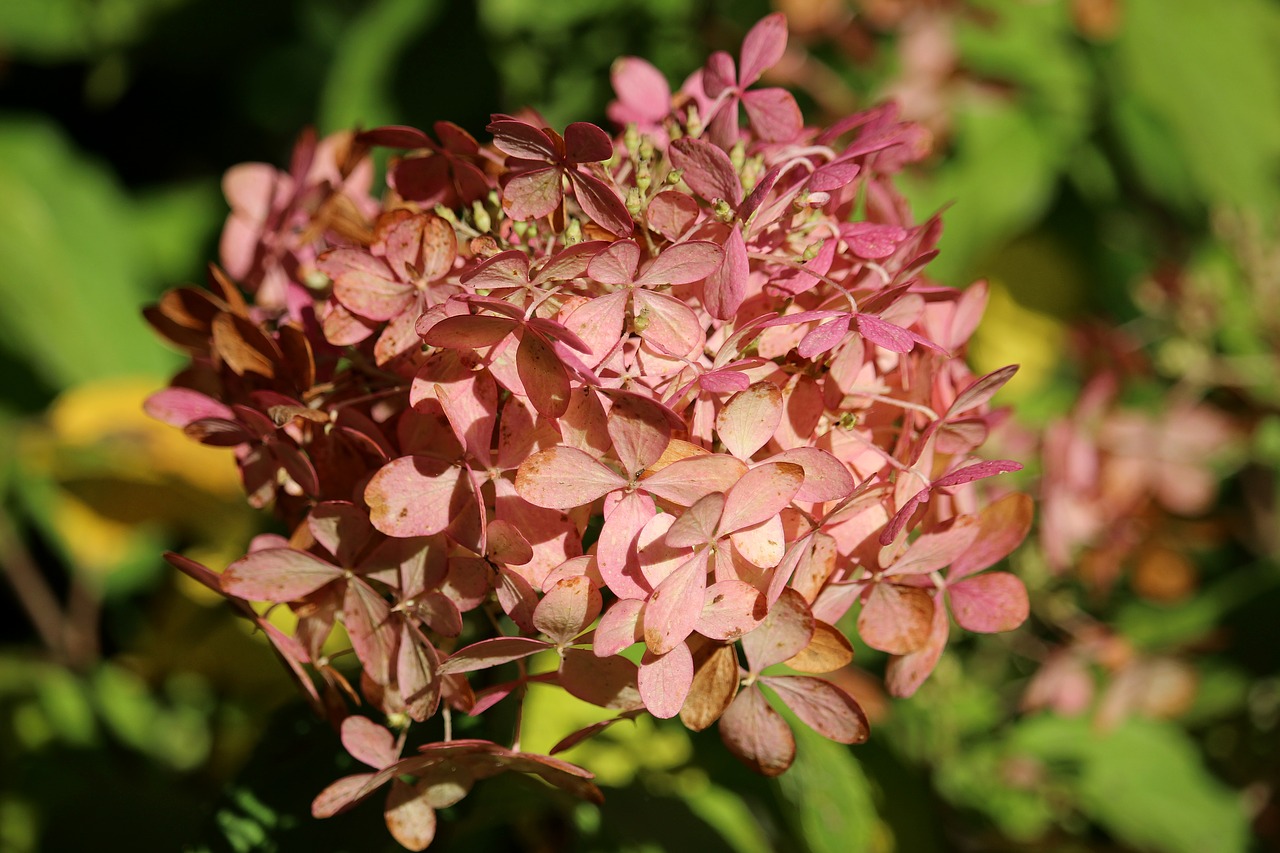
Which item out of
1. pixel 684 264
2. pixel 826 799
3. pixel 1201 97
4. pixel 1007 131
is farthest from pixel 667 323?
pixel 1201 97

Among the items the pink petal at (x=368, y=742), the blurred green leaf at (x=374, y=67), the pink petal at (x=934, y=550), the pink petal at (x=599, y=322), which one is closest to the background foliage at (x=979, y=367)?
the blurred green leaf at (x=374, y=67)

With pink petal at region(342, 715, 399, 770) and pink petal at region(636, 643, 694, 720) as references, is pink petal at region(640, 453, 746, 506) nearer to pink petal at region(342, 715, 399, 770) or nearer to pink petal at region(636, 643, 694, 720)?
pink petal at region(636, 643, 694, 720)

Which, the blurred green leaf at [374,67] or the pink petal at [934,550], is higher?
the blurred green leaf at [374,67]

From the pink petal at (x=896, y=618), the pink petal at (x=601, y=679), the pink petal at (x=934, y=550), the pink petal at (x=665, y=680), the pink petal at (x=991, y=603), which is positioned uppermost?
the pink petal at (x=665, y=680)

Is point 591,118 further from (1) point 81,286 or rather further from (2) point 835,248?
(1) point 81,286

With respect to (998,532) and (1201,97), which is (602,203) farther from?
(1201,97)

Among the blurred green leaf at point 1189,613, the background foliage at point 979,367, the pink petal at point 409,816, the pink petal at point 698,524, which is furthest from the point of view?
the blurred green leaf at point 1189,613

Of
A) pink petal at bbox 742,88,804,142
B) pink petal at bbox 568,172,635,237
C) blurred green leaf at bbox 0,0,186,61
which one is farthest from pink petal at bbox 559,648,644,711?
blurred green leaf at bbox 0,0,186,61

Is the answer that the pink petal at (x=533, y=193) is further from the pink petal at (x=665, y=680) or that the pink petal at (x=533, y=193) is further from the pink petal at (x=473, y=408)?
the pink petal at (x=665, y=680)
